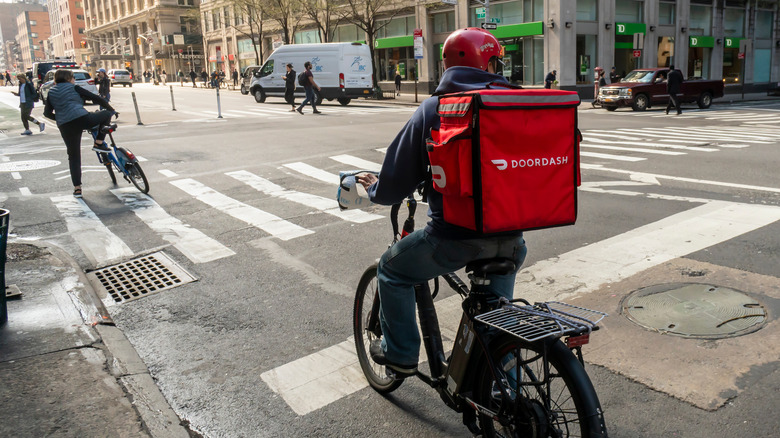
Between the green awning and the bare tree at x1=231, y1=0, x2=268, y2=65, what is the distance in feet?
35.5

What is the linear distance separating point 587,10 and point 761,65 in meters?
18.6

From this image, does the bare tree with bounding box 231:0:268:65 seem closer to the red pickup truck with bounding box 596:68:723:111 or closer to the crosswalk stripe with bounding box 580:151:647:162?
the red pickup truck with bounding box 596:68:723:111

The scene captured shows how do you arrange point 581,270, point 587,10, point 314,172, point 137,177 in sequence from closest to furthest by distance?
point 581,270, point 137,177, point 314,172, point 587,10

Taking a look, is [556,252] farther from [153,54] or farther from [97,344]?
[153,54]

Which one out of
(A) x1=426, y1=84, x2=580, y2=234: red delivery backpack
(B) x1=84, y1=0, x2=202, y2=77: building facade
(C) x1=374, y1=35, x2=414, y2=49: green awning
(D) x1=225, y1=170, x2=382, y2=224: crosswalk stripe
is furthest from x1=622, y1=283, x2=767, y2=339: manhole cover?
(B) x1=84, y1=0, x2=202, y2=77: building facade

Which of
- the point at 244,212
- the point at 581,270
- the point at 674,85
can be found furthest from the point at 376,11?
the point at 581,270

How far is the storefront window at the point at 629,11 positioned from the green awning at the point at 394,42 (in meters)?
12.4

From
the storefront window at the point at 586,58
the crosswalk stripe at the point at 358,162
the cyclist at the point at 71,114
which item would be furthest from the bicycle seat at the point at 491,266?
the storefront window at the point at 586,58

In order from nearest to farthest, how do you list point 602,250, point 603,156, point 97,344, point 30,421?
point 30,421 < point 97,344 < point 602,250 < point 603,156

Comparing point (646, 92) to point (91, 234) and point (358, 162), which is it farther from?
point (91, 234)

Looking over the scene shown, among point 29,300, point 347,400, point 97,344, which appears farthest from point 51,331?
point 347,400

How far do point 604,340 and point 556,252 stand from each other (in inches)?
85.3

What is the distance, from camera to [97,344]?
14.9ft

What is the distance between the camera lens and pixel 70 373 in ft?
13.2
